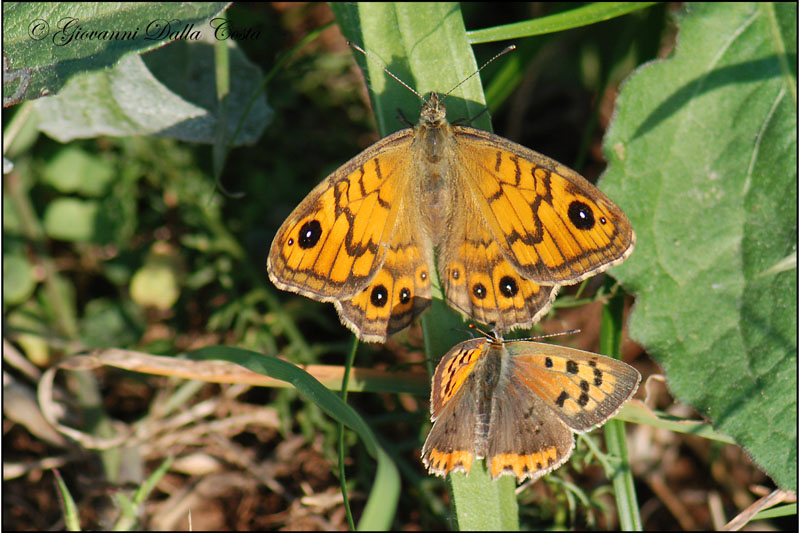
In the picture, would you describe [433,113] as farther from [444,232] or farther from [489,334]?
[489,334]

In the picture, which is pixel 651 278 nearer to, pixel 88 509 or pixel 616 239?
pixel 616 239

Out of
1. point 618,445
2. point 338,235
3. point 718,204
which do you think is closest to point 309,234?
point 338,235

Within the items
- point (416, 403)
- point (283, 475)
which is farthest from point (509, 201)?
point (283, 475)

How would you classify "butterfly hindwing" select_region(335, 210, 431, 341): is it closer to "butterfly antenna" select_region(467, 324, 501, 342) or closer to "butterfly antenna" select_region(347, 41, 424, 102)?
"butterfly antenna" select_region(467, 324, 501, 342)

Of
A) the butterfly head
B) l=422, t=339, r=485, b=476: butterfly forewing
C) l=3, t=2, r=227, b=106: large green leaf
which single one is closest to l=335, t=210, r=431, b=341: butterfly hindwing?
l=422, t=339, r=485, b=476: butterfly forewing

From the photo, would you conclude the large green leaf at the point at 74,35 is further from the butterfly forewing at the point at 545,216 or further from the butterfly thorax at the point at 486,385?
the butterfly thorax at the point at 486,385

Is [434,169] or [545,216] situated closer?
[545,216]
